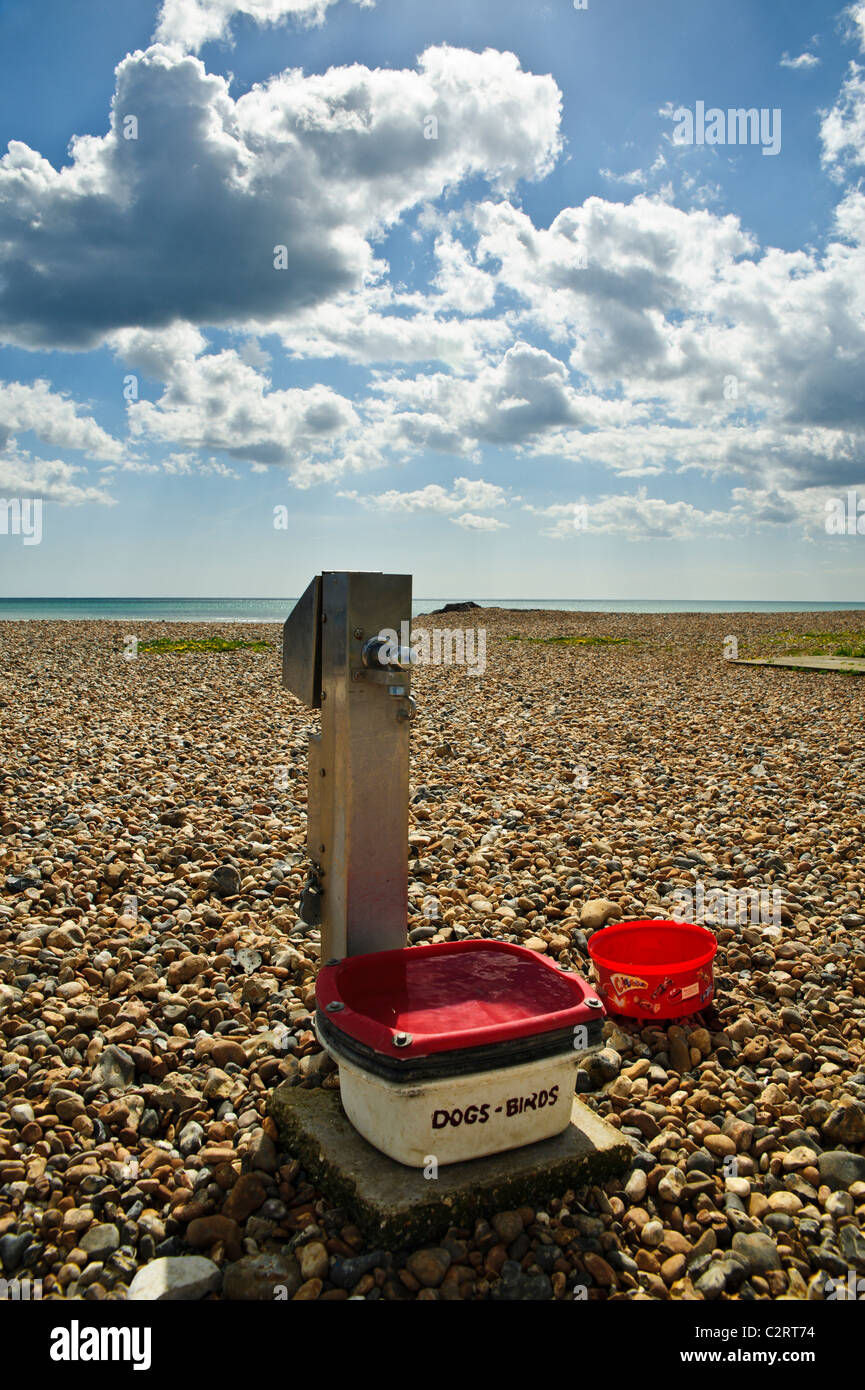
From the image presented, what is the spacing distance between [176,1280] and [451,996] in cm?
113

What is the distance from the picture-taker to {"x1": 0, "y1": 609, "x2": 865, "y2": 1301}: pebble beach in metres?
2.41

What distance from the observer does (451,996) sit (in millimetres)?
2875

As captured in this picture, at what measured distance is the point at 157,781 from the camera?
7434mm

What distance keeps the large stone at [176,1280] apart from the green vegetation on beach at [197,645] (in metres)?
20.0

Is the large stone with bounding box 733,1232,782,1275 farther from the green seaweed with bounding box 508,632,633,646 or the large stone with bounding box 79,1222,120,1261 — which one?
the green seaweed with bounding box 508,632,633,646

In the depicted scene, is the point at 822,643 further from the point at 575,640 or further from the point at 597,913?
the point at 597,913

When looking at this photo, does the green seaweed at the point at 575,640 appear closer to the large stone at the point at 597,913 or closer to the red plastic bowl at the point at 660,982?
the large stone at the point at 597,913

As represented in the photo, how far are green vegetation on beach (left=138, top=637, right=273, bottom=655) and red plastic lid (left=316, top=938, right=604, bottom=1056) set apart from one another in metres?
19.5

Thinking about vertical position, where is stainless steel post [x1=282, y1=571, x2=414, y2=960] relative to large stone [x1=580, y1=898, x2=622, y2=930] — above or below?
above

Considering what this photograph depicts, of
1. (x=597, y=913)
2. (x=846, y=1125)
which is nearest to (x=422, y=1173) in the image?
(x=846, y=1125)

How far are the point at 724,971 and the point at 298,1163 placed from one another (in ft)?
7.81

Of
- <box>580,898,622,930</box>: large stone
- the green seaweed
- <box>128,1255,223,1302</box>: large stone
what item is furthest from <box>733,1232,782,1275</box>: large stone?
the green seaweed

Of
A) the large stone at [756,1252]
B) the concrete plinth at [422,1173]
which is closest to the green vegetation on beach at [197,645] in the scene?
the concrete plinth at [422,1173]
